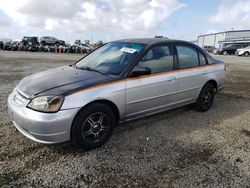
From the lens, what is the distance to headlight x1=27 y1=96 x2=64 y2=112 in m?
2.77

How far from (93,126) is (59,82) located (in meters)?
0.82

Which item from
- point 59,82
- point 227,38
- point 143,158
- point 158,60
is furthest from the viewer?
point 227,38

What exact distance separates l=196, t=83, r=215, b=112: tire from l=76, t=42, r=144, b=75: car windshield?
6.23ft

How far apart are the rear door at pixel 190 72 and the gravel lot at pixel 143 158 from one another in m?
0.58

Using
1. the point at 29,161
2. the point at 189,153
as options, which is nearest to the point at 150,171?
the point at 189,153

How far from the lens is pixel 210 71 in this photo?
4824 mm

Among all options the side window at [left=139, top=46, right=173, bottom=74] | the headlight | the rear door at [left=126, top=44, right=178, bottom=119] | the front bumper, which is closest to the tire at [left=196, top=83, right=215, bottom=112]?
the rear door at [left=126, top=44, right=178, bottom=119]

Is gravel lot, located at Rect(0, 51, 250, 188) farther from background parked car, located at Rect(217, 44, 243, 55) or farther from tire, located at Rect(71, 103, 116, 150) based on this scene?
background parked car, located at Rect(217, 44, 243, 55)

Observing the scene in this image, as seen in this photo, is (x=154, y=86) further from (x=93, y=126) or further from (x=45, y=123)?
(x=45, y=123)

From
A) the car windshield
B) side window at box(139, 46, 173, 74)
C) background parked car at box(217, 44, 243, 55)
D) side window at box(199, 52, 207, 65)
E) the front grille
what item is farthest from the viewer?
background parked car at box(217, 44, 243, 55)

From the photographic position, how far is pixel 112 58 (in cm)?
382

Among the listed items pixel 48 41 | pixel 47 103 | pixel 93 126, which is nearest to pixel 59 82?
pixel 47 103

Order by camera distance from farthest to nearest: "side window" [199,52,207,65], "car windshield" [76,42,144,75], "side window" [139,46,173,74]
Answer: "side window" [199,52,207,65], "side window" [139,46,173,74], "car windshield" [76,42,144,75]

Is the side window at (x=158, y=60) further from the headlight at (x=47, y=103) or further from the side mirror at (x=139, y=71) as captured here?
the headlight at (x=47, y=103)
